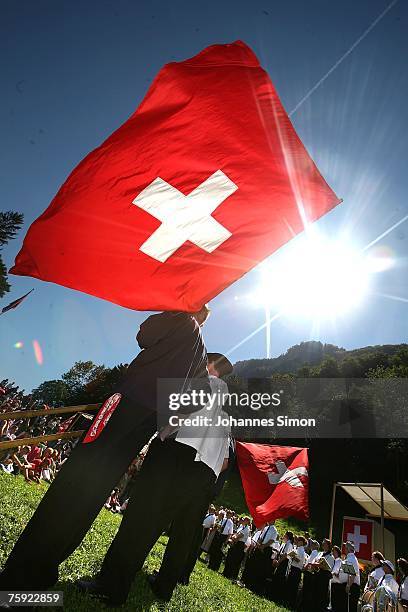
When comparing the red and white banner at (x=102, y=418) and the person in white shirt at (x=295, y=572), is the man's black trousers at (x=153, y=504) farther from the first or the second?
the person in white shirt at (x=295, y=572)

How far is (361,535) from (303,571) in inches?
266

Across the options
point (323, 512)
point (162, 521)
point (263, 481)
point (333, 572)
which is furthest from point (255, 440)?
point (162, 521)

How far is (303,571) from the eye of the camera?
12.5 metres

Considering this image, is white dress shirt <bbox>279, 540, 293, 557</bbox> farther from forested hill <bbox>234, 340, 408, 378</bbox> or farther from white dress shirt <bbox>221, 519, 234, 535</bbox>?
forested hill <bbox>234, 340, 408, 378</bbox>

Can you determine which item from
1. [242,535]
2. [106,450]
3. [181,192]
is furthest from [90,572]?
[242,535]

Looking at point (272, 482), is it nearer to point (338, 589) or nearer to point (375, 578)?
point (375, 578)

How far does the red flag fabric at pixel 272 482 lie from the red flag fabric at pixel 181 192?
20.4 feet

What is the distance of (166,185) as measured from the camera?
3568mm

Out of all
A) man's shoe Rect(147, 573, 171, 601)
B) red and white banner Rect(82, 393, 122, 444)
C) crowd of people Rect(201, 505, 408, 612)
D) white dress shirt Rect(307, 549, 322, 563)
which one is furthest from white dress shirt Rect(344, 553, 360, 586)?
red and white banner Rect(82, 393, 122, 444)

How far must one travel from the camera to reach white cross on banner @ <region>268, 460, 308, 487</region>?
841 cm

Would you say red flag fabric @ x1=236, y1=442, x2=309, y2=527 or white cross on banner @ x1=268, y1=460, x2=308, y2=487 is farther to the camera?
white cross on banner @ x1=268, y1=460, x2=308, y2=487

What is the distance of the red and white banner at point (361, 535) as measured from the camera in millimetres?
17453

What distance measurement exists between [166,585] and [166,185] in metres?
3.85

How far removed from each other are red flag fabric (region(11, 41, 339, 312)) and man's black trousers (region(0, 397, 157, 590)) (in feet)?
3.32
